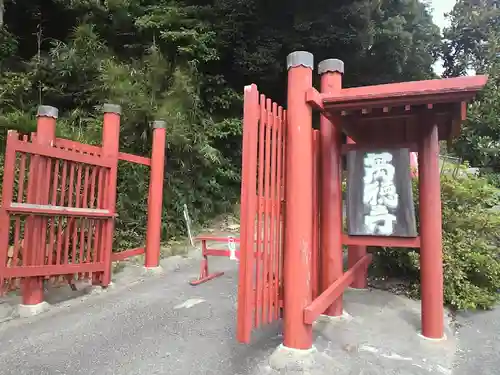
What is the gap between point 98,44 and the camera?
10.4 m

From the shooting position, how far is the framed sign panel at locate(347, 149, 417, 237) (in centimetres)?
372

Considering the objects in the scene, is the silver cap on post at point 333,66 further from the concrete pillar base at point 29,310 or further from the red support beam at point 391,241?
the concrete pillar base at point 29,310

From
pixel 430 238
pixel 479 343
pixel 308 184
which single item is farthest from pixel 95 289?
pixel 479 343

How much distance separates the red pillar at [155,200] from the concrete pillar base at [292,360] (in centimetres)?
409

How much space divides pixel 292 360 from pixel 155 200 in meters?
4.42

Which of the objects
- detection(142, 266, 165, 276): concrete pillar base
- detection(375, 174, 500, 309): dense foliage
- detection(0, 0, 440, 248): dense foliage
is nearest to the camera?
detection(375, 174, 500, 309): dense foliage

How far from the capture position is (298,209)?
3.28m

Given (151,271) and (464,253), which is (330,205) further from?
(151,271)

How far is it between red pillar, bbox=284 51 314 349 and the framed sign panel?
789 mm

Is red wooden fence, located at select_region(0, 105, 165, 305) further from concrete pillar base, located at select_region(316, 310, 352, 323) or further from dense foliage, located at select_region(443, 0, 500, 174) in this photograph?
dense foliage, located at select_region(443, 0, 500, 174)

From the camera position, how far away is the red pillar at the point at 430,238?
12.3 ft

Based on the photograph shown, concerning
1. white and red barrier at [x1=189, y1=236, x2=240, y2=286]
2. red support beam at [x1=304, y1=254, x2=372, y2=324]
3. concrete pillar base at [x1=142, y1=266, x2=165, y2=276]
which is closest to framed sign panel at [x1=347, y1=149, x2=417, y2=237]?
red support beam at [x1=304, y1=254, x2=372, y2=324]

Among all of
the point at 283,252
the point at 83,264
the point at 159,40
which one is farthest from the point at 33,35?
the point at 283,252

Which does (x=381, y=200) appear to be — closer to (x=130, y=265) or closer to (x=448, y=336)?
(x=448, y=336)
